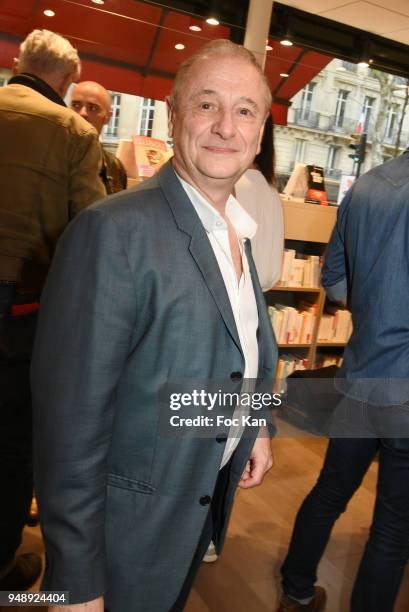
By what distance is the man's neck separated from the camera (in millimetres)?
1229

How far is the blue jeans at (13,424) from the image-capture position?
1958mm

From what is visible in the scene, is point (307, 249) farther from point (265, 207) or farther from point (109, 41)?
point (265, 207)

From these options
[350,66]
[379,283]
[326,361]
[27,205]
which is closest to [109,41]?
[326,361]

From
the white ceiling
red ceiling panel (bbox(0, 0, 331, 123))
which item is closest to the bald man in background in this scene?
red ceiling panel (bbox(0, 0, 331, 123))

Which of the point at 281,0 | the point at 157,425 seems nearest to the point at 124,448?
the point at 157,425

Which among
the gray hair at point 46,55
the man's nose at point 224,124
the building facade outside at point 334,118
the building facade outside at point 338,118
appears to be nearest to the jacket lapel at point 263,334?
the man's nose at point 224,124

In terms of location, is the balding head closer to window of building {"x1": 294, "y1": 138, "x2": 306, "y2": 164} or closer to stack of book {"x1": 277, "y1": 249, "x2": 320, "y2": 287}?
stack of book {"x1": 277, "y1": 249, "x2": 320, "y2": 287}

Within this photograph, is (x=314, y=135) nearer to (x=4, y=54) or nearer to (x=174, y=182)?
(x=4, y=54)

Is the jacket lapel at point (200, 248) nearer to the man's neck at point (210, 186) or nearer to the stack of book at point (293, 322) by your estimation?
the man's neck at point (210, 186)

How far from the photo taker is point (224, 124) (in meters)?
1.20

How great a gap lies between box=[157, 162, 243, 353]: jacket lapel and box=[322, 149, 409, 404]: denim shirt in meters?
0.80

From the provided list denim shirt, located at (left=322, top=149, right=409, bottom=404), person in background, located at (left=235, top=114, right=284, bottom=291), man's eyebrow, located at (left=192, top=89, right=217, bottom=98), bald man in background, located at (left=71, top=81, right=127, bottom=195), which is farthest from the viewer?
bald man in background, located at (left=71, top=81, right=127, bottom=195)

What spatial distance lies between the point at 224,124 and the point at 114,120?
346 centimetres

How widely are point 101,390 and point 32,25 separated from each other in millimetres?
4582
